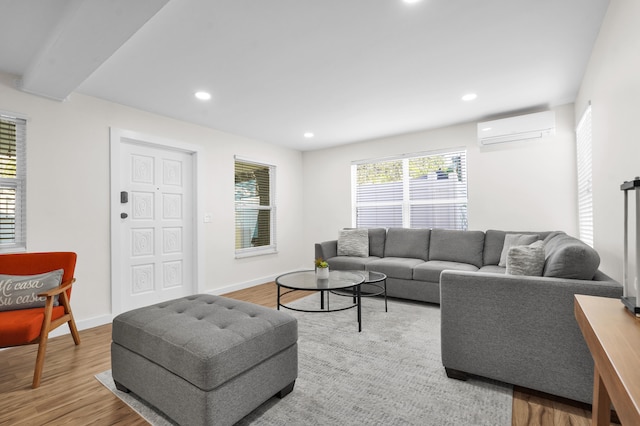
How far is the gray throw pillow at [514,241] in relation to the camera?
3494mm

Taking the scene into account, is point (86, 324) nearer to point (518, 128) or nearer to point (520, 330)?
point (520, 330)

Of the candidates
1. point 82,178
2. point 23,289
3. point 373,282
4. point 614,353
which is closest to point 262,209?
point 82,178

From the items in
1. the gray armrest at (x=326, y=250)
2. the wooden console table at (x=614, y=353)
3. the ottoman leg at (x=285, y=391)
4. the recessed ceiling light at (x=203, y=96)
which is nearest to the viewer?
the wooden console table at (x=614, y=353)

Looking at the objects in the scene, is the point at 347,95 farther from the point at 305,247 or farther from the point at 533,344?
the point at 305,247

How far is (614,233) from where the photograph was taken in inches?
79.6

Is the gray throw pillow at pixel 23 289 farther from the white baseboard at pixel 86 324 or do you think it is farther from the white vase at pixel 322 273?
the white vase at pixel 322 273

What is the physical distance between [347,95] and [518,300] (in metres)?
2.49

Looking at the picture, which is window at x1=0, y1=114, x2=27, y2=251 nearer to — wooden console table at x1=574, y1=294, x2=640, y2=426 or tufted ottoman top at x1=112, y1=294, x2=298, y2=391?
tufted ottoman top at x1=112, y1=294, x2=298, y2=391

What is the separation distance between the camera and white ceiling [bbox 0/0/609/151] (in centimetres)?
193

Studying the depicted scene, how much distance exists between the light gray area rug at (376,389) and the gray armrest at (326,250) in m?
1.66

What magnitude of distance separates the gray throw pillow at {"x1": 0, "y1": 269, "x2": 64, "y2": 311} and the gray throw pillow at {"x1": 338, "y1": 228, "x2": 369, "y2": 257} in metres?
3.30

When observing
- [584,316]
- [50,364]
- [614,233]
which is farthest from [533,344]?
[50,364]

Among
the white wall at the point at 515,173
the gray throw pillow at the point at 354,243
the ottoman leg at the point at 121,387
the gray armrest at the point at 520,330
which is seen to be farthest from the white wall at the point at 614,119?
the ottoman leg at the point at 121,387

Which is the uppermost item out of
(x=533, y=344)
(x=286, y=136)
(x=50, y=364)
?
Answer: (x=286, y=136)
